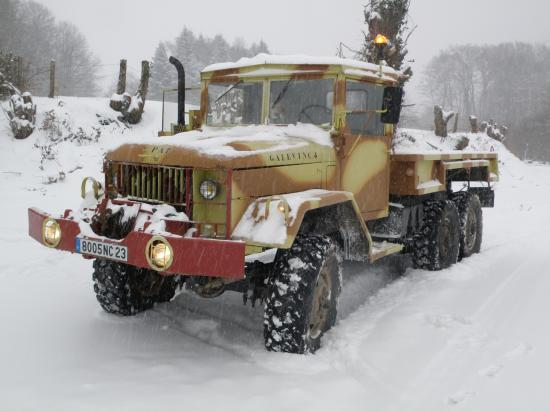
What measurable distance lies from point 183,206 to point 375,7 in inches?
371

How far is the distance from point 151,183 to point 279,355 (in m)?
1.55

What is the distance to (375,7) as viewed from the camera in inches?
475

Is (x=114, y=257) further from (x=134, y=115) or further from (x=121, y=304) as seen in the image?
(x=134, y=115)

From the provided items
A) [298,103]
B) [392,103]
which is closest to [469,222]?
[392,103]

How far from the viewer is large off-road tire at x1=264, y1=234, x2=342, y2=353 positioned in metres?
4.02

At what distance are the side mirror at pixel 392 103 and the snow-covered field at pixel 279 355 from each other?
1.75 meters

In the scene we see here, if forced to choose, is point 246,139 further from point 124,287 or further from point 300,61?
point 124,287

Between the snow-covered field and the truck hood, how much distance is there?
4.63ft

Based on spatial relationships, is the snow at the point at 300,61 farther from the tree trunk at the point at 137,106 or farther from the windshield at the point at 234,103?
the tree trunk at the point at 137,106

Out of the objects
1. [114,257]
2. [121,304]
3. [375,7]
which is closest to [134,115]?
[375,7]

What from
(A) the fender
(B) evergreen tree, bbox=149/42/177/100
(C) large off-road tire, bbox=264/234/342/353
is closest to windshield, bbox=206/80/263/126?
(A) the fender

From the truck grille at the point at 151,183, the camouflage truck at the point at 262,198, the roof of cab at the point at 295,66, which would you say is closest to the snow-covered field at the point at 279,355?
the camouflage truck at the point at 262,198

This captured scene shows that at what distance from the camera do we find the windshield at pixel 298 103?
5.00 metres

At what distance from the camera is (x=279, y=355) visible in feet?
13.4
